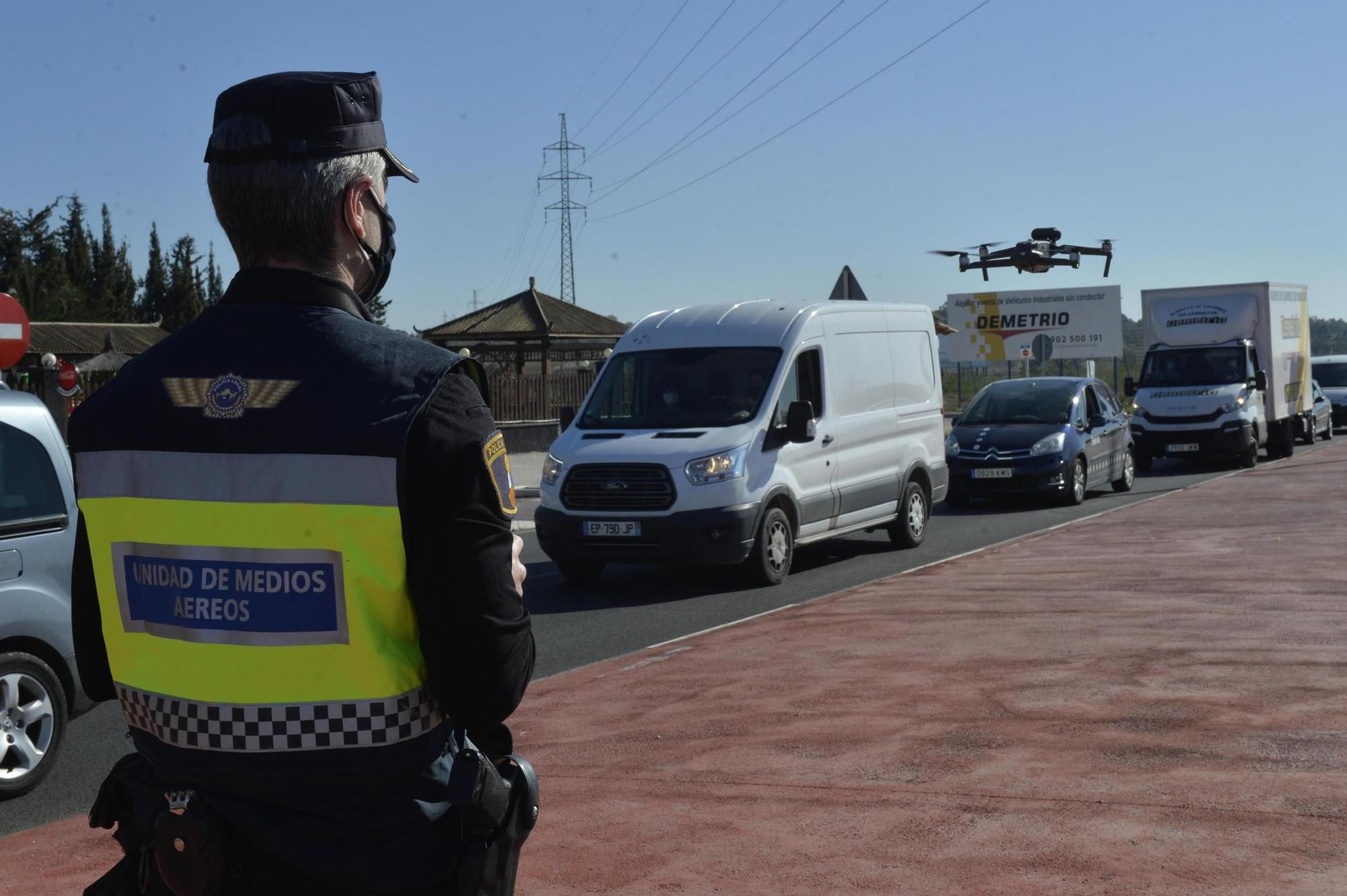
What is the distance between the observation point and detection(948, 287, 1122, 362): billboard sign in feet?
202

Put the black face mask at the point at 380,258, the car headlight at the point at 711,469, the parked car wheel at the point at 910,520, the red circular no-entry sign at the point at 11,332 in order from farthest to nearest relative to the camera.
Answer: the parked car wheel at the point at 910,520 < the car headlight at the point at 711,469 < the red circular no-entry sign at the point at 11,332 < the black face mask at the point at 380,258

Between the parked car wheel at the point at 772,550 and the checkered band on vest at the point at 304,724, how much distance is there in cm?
1009

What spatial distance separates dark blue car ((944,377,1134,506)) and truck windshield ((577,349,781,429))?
19.4 ft

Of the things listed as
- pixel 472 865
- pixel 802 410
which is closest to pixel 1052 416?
pixel 802 410

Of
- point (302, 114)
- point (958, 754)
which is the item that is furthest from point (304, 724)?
point (958, 754)

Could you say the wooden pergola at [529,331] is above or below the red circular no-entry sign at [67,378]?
above

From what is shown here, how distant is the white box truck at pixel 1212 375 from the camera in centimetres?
2481

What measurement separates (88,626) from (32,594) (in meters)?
4.48

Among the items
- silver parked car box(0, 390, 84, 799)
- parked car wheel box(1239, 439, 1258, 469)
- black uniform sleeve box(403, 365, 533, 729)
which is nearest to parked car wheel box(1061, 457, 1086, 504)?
parked car wheel box(1239, 439, 1258, 469)

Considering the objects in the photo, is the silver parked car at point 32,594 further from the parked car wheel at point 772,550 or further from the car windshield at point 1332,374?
the car windshield at point 1332,374

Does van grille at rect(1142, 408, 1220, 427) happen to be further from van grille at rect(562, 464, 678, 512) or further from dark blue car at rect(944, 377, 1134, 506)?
van grille at rect(562, 464, 678, 512)

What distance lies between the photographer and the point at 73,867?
5039 millimetres

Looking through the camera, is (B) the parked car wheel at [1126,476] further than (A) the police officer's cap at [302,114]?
Yes

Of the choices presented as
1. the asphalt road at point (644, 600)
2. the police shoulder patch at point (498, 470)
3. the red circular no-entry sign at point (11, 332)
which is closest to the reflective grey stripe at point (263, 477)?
the police shoulder patch at point (498, 470)
